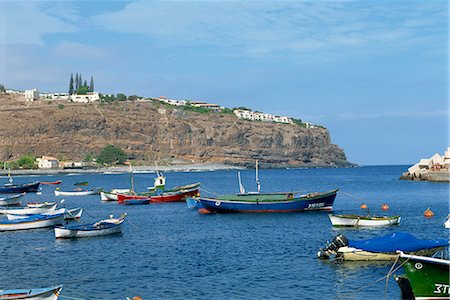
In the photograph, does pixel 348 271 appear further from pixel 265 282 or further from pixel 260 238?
pixel 260 238

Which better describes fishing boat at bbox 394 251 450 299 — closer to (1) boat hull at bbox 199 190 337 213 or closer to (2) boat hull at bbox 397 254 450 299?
(2) boat hull at bbox 397 254 450 299

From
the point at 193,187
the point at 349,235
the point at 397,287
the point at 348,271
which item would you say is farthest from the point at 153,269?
the point at 193,187

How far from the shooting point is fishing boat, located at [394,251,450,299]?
1945 cm

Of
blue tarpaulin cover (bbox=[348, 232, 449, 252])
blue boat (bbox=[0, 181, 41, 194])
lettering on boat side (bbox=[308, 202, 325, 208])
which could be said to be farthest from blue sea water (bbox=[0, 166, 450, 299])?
blue boat (bbox=[0, 181, 41, 194])

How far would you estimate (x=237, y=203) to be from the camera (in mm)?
55625

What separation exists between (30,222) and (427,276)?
34.0 metres

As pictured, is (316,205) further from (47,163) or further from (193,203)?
(47,163)

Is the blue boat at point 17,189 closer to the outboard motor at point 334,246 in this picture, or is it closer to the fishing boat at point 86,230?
the fishing boat at point 86,230

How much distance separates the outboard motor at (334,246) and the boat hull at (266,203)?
24086 mm

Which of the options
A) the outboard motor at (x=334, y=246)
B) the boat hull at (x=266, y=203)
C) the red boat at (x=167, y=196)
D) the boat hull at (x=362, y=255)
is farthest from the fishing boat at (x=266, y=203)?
the boat hull at (x=362, y=255)

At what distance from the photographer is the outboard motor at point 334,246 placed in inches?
1193

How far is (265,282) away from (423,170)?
331ft

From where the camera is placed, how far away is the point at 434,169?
115875 millimetres

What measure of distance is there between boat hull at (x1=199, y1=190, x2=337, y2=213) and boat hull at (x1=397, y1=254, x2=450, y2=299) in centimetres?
3541
